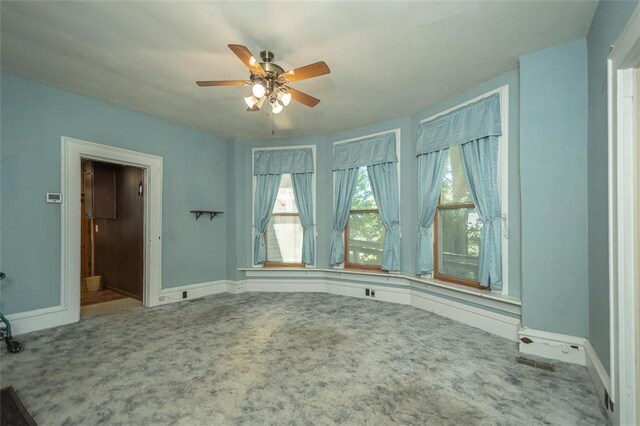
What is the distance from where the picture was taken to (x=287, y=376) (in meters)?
2.14

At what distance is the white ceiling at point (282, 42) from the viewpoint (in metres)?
2.03

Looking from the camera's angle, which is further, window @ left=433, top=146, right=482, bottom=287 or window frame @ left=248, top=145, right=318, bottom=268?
window frame @ left=248, top=145, right=318, bottom=268

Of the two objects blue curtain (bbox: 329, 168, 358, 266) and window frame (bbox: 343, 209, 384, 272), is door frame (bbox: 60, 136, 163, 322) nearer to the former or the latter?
blue curtain (bbox: 329, 168, 358, 266)

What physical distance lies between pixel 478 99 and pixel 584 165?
1283 mm

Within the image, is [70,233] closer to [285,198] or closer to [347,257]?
[285,198]

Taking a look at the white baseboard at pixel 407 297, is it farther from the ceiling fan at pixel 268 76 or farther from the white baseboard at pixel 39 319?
the ceiling fan at pixel 268 76

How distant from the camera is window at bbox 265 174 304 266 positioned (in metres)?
5.03

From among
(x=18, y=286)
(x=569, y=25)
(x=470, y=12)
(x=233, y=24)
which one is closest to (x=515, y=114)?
(x=569, y=25)

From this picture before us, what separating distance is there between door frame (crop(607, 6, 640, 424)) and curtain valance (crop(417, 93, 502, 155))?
1279mm

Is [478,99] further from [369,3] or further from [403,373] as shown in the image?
[403,373]

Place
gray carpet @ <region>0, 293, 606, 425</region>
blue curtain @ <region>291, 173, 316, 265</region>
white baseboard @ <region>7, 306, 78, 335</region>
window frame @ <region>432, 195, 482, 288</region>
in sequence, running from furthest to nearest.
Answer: blue curtain @ <region>291, 173, 316, 265</region>
window frame @ <region>432, 195, 482, 288</region>
white baseboard @ <region>7, 306, 78, 335</region>
gray carpet @ <region>0, 293, 606, 425</region>

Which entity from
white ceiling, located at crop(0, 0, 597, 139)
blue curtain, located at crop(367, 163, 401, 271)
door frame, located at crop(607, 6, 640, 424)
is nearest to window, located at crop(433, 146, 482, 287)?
blue curtain, located at crop(367, 163, 401, 271)

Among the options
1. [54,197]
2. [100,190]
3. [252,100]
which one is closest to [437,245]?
[252,100]

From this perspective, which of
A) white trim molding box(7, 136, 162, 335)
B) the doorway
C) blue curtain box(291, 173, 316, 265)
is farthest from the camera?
blue curtain box(291, 173, 316, 265)
